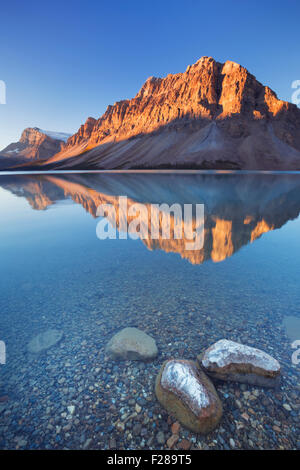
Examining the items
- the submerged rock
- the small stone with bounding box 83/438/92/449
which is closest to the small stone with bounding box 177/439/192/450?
the small stone with bounding box 83/438/92/449

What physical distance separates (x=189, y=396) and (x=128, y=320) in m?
2.79

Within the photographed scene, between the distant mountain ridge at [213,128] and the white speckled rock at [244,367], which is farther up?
the distant mountain ridge at [213,128]

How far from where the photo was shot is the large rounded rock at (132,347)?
4.89m

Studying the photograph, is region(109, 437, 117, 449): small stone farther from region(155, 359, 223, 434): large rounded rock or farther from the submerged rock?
the submerged rock

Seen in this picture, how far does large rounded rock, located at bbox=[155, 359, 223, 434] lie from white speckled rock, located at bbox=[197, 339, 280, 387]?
29 centimetres

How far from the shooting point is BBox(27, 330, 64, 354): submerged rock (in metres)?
5.22

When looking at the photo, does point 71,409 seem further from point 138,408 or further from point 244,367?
point 244,367

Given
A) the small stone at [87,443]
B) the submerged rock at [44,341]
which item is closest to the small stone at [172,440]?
the small stone at [87,443]

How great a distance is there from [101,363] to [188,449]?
87.8 inches

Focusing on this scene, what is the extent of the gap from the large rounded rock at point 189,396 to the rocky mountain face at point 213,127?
130075 mm

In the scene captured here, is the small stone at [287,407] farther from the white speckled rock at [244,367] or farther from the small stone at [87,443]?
the small stone at [87,443]

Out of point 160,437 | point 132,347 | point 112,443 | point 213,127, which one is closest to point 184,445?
point 160,437

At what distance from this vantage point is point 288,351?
4.99m

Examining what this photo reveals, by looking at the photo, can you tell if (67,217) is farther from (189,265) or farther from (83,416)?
(83,416)
